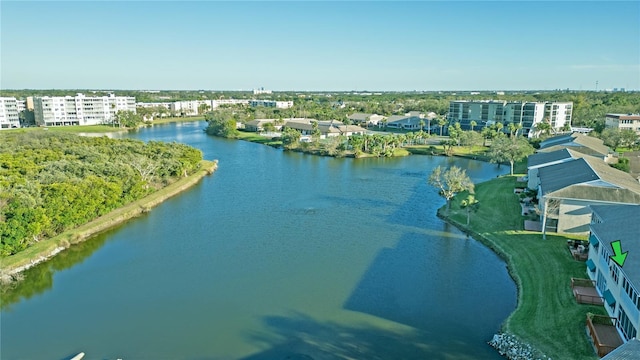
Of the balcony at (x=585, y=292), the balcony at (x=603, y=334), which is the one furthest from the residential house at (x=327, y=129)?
the balcony at (x=603, y=334)

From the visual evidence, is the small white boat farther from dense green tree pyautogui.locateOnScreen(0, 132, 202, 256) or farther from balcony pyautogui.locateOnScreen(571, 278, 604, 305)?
balcony pyautogui.locateOnScreen(571, 278, 604, 305)

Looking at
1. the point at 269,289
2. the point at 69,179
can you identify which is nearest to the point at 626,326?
the point at 269,289

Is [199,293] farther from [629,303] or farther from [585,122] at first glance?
[585,122]

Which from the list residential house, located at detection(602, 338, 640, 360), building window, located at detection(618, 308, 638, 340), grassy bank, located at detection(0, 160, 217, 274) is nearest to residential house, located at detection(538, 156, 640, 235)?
building window, located at detection(618, 308, 638, 340)

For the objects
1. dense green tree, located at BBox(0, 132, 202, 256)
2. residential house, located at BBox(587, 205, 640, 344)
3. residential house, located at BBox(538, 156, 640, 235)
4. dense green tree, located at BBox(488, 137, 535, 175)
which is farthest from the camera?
dense green tree, located at BBox(488, 137, 535, 175)

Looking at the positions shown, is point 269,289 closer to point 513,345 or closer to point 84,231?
point 513,345

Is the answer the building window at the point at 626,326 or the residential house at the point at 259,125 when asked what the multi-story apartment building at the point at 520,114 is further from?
the building window at the point at 626,326
